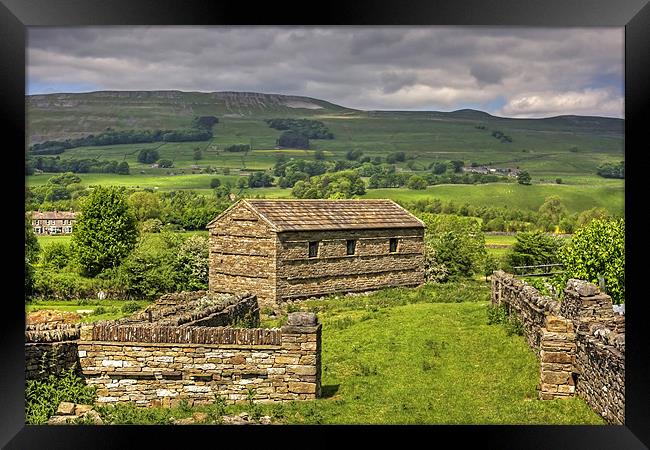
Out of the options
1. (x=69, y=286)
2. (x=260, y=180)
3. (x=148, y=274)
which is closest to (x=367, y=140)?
(x=260, y=180)

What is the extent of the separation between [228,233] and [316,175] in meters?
47.0

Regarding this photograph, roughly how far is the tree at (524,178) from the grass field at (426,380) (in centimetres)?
5113

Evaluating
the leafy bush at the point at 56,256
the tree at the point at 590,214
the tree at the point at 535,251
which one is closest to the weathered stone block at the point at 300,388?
the tree at the point at 535,251

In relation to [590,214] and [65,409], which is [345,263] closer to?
[65,409]

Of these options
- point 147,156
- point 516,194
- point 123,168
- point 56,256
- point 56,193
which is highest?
point 147,156

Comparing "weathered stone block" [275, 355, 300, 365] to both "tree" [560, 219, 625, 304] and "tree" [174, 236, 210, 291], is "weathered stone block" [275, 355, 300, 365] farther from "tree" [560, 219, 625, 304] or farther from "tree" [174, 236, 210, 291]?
"tree" [174, 236, 210, 291]

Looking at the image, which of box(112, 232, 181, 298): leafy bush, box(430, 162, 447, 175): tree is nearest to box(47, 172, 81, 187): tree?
box(112, 232, 181, 298): leafy bush

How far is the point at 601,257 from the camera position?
15.7 meters

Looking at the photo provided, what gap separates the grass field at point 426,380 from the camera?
8.34 m

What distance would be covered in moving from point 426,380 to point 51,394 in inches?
201

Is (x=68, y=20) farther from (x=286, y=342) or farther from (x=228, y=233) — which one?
(x=228, y=233)
